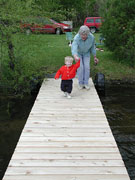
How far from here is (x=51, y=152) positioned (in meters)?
Result: 3.54

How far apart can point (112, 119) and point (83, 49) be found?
2.02 m

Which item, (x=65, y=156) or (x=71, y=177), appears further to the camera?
(x=65, y=156)

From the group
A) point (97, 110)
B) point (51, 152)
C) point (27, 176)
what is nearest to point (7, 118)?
point (97, 110)

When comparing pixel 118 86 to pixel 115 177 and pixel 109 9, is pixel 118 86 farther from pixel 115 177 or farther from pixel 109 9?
pixel 115 177

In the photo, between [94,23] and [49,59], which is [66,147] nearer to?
[49,59]

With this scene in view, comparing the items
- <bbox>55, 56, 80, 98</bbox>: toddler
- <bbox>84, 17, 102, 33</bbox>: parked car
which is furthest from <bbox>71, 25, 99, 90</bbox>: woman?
<bbox>84, 17, 102, 33</bbox>: parked car

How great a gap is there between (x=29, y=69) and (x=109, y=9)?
5.23 metres

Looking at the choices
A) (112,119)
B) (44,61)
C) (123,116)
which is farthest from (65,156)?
(44,61)

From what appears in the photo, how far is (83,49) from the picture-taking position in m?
6.41

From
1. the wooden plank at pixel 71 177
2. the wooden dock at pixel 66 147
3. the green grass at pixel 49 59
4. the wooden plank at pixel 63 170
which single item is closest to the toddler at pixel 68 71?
the wooden dock at pixel 66 147

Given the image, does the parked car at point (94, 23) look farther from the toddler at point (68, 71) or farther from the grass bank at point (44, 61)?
the toddler at point (68, 71)

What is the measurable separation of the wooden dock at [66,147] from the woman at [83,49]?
54.5 inches

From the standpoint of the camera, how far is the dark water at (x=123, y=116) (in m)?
4.72

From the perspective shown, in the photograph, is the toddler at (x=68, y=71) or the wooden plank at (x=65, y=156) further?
the toddler at (x=68, y=71)
